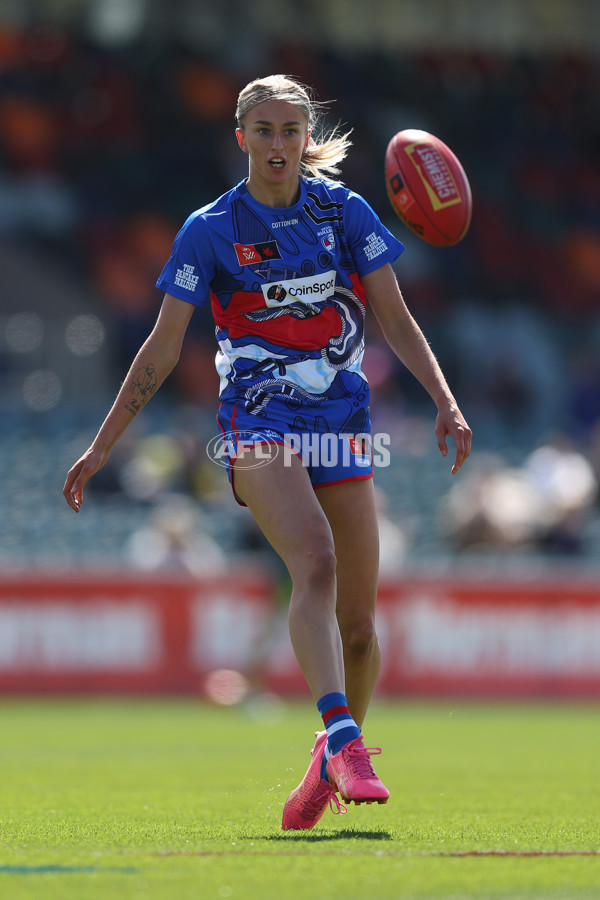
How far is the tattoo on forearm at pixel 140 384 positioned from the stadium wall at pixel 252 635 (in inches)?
323

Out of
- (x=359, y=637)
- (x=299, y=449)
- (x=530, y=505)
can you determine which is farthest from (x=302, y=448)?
(x=530, y=505)

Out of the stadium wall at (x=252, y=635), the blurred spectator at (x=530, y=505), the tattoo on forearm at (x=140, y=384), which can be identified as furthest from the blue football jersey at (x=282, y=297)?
the blurred spectator at (x=530, y=505)

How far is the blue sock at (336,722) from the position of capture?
4586 millimetres

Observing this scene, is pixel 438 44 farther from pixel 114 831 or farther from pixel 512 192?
pixel 114 831

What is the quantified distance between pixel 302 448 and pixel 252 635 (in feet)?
28.7

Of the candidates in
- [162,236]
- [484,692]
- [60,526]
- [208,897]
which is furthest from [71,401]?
[208,897]

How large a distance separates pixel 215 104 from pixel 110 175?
8.23ft

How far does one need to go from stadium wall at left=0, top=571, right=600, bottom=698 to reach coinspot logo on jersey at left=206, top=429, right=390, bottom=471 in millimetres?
8102

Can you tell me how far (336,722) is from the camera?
461 centimetres

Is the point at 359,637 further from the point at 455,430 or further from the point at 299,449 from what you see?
the point at 455,430

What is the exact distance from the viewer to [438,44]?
982 inches

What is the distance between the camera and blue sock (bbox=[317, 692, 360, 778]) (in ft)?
15.0

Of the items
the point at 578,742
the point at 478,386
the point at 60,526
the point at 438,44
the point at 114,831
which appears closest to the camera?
the point at 114,831

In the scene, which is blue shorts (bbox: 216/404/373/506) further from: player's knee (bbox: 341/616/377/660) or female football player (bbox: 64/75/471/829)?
player's knee (bbox: 341/616/377/660)
